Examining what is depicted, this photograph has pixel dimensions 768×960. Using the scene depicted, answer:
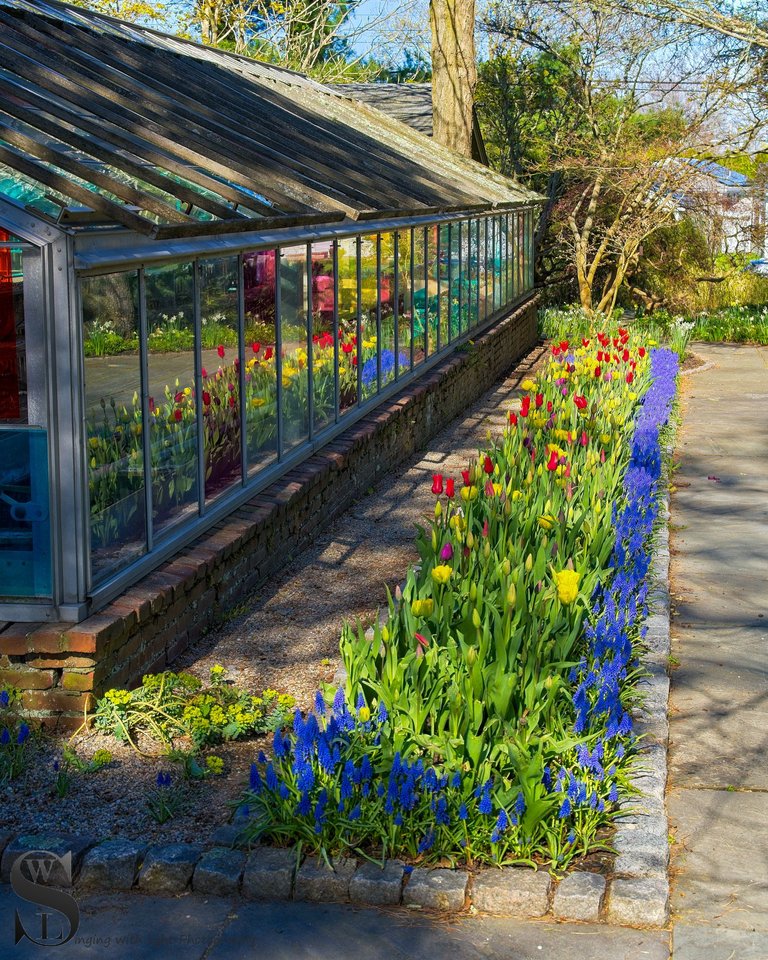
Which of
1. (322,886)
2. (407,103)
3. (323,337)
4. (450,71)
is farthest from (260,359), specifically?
(407,103)

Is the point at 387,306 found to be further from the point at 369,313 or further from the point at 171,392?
the point at 171,392

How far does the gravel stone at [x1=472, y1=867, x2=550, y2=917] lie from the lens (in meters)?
3.81

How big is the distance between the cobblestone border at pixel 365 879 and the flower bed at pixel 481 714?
0.28ft

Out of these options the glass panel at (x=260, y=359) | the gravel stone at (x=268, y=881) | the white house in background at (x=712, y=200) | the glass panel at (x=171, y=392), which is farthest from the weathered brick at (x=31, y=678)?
the white house in background at (x=712, y=200)

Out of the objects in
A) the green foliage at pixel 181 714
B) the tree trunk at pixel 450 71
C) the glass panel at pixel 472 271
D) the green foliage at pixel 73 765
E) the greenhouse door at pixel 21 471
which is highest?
the tree trunk at pixel 450 71

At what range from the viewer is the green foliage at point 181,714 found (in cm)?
497

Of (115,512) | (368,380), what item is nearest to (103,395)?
(115,512)

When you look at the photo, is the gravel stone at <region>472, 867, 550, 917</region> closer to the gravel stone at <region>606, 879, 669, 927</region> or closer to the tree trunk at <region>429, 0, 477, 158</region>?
the gravel stone at <region>606, 879, 669, 927</region>

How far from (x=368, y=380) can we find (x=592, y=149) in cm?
1289

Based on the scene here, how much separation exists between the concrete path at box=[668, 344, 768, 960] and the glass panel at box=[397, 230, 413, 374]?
263cm

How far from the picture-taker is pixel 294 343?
332 inches

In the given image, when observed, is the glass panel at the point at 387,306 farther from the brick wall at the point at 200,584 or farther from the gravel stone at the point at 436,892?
the gravel stone at the point at 436,892

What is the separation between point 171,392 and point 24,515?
4.21 feet

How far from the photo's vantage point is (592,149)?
71.8 feet
